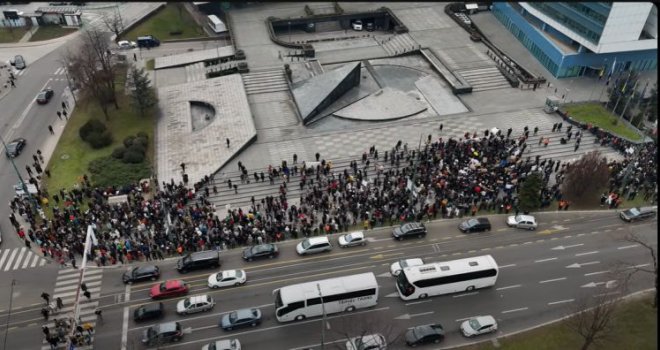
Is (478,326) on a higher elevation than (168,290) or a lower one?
higher

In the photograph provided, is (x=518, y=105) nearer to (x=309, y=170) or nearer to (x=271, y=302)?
(x=309, y=170)

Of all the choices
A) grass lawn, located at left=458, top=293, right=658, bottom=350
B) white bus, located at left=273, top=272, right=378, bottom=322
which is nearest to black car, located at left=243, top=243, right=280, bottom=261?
white bus, located at left=273, top=272, right=378, bottom=322

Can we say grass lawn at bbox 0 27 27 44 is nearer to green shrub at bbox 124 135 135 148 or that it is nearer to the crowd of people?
green shrub at bbox 124 135 135 148

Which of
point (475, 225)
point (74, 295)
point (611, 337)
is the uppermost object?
point (611, 337)

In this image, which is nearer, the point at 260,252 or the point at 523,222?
the point at 260,252

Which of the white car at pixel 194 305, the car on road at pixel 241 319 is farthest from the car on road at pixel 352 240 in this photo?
the white car at pixel 194 305

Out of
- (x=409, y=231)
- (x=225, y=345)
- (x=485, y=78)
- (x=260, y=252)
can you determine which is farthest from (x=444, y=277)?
(x=485, y=78)

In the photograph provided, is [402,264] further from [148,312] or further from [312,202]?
[148,312]
